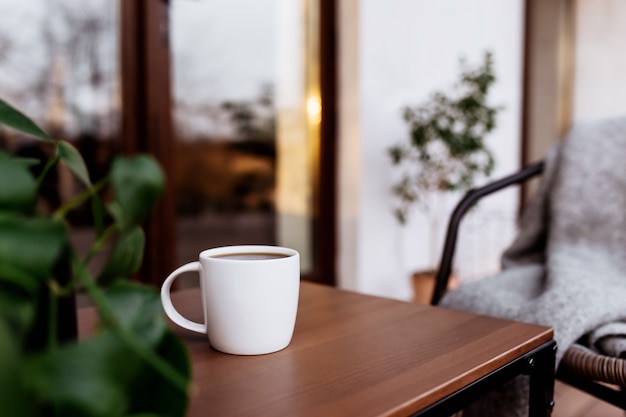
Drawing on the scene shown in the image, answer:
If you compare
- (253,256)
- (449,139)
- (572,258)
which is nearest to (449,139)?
(449,139)

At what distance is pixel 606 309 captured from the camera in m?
0.82

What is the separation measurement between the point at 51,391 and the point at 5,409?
0.02m

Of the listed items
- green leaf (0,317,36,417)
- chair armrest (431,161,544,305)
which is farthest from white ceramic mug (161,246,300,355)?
chair armrest (431,161,544,305)

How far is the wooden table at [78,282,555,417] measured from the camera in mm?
411

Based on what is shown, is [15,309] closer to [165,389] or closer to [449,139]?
[165,389]

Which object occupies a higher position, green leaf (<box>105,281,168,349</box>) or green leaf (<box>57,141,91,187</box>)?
green leaf (<box>57,141,91,187</box>)

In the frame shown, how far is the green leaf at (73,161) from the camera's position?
0.31m

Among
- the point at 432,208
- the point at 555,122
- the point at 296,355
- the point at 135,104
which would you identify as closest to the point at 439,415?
the point at 296,355

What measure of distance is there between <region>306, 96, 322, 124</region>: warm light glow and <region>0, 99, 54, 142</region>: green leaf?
2009 mm

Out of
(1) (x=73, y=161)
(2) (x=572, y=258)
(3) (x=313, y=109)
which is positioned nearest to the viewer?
(1) (x=73, y=161)

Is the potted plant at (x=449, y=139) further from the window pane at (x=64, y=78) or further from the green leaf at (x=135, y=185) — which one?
the green leaf at (x=135, y=185)

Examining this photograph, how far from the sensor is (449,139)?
2162 mm

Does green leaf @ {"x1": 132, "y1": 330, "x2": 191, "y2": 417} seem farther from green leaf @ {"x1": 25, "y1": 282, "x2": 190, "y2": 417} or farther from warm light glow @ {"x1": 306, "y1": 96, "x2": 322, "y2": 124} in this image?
warm light glow @ {"x1": 306, "y1": 96, "x2": 322, "y2": 124}

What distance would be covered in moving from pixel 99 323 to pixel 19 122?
18cm
